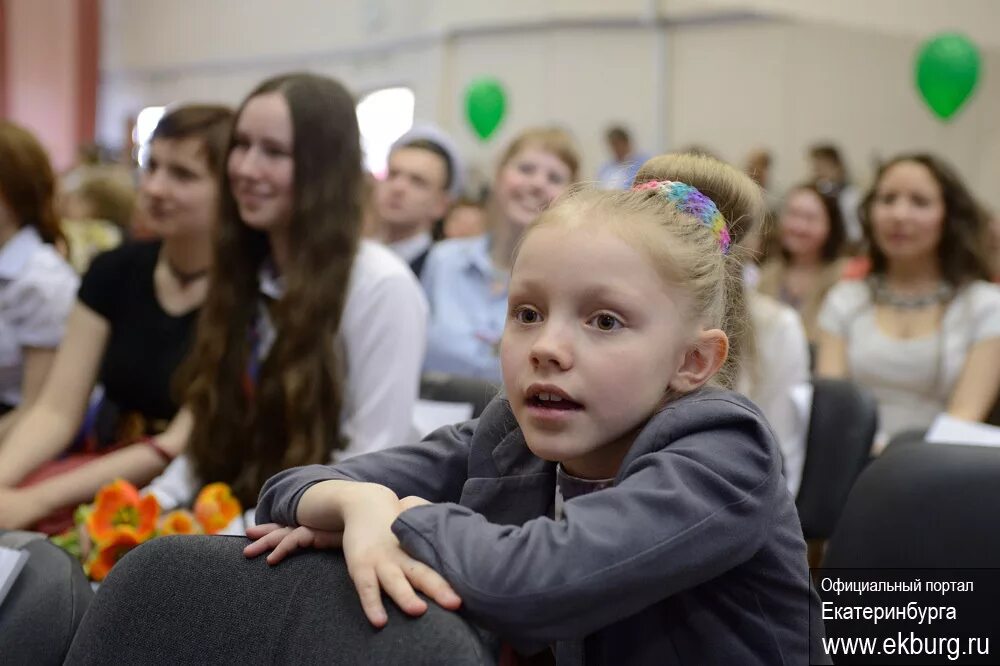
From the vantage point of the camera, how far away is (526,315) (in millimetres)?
1080

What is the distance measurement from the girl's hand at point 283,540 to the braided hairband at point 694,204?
0.49 m

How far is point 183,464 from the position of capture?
219cm

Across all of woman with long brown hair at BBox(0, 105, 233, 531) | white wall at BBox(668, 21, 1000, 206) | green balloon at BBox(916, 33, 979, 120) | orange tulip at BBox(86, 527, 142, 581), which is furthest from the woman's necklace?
white wall at BBox(668, 21, 1000, 206)

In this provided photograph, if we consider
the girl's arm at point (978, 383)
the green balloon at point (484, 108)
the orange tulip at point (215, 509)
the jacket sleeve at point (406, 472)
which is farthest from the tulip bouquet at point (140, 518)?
the green balloon at point (484, 108)

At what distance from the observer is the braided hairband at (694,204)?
1158 mm

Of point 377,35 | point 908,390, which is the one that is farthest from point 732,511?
point 377,35

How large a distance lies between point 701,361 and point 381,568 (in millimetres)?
395

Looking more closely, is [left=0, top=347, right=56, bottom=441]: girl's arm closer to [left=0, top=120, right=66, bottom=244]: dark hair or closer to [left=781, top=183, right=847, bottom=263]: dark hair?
[left=0, top=120, right=66, bottom=244]: dark hair

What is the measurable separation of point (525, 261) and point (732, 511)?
311 millimetres

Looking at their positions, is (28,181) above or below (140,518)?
above

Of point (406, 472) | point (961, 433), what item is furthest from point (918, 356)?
point (406, 472)

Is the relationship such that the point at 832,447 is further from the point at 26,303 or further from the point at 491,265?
the point at 26,303

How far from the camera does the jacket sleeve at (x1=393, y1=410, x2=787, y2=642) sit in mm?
913

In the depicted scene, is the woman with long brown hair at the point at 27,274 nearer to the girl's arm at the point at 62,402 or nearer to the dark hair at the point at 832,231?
the girl's arm at the point at 62,402
